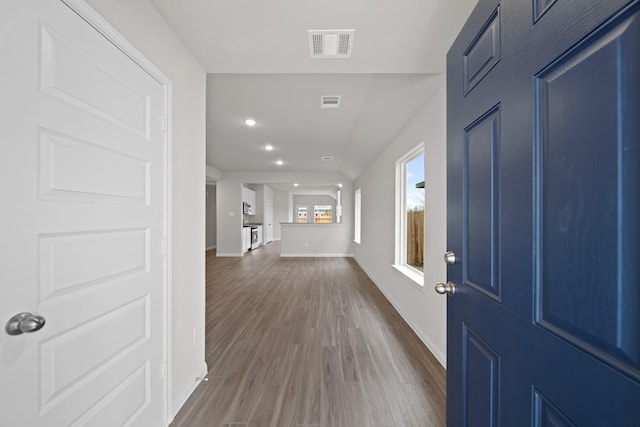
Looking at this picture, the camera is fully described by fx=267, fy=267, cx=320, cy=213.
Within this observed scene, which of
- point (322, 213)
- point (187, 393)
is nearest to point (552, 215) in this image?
point (187, 393)

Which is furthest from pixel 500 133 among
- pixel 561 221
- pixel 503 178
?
pixel 561 221

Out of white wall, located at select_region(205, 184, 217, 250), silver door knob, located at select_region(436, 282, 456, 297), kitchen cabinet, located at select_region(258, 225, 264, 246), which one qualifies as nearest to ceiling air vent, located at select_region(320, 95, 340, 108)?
silver door knob, located at select_region(436, 282, 456, 297)

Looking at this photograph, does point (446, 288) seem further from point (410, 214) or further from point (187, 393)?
point (410, 214)

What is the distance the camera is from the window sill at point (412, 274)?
2.80m

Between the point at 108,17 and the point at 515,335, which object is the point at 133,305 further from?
the point at 515,335

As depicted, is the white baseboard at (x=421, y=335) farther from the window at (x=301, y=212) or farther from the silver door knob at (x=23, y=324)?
the window at (x=301, y=212)

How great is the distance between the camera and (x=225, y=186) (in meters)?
7.84

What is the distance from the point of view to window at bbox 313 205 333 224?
14055mm

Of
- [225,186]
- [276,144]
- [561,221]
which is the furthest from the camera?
[225,186]

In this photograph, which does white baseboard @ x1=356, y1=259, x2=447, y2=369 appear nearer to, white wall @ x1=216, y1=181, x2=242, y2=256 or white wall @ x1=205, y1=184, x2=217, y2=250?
white wall @ x1=216, y1=181, x2=242, y2=256

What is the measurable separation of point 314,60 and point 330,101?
1085mm

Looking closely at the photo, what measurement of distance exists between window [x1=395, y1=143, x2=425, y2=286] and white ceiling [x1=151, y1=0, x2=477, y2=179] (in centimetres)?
50

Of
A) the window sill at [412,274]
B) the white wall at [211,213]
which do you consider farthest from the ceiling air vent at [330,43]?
the white wall at [211,213]

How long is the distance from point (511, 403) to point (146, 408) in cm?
165
